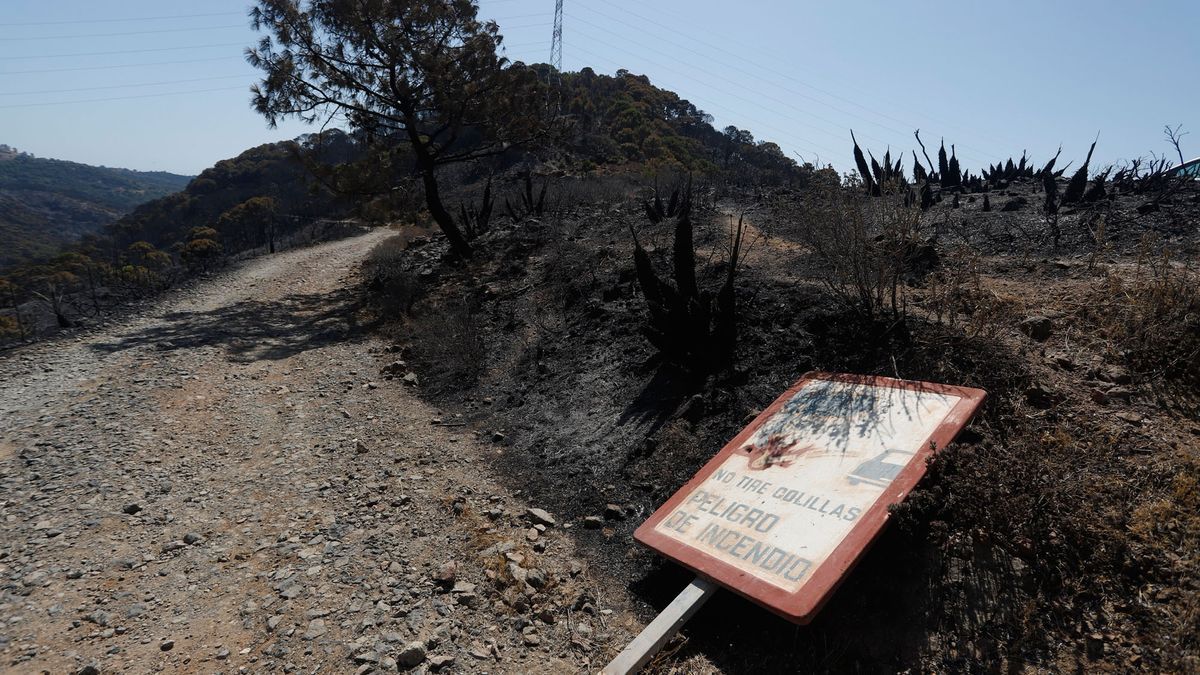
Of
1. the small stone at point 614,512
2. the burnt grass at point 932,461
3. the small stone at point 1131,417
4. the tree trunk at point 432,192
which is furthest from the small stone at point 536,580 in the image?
the tree trunk at point 432,192

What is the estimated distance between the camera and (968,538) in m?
2.63

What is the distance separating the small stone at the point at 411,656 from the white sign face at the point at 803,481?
117 centimetres

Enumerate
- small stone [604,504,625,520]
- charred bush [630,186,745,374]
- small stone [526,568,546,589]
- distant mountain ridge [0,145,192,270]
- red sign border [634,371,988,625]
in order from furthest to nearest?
distant mountain ridge [0,145,192,270] < charred bush [630,186,745,374] < small stone [604,504,625,520] < small stone [526,568,546,589] < red sign border [634,371,988,625]

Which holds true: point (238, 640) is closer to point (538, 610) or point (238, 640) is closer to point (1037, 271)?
point (538, 610)

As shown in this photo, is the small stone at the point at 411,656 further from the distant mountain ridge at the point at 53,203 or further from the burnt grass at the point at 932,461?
the distant mountain ridge at the point at 53,203

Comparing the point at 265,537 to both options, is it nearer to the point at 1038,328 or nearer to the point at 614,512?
the point at 614,512

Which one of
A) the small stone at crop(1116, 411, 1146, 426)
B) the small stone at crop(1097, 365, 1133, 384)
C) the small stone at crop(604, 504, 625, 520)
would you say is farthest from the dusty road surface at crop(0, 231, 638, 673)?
the small stone at crop(1097, 365, 1133, 384)

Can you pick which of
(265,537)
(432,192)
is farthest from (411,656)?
(432,192)

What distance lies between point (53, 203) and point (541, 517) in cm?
10380

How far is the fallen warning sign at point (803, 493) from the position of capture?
2432 mm

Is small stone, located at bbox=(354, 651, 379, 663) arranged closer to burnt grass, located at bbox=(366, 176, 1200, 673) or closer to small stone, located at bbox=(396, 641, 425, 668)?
small stone, located at bbox=(396, 641, 425, 668)

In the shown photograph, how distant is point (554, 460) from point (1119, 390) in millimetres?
3496

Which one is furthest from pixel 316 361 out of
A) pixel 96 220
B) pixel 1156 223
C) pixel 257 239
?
pixel 96 220

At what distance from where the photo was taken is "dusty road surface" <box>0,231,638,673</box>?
9.39 feet
